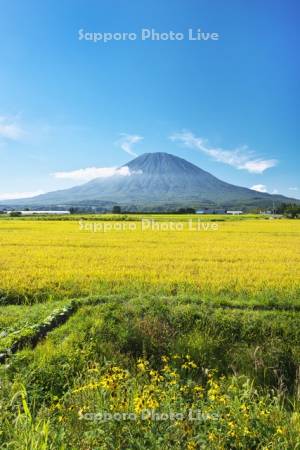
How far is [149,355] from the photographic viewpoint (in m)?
6.74

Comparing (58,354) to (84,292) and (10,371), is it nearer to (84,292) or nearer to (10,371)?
(10,371)

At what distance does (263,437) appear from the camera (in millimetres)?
3576

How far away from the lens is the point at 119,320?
7805mm

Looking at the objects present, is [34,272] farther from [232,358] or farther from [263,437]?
[263,437]

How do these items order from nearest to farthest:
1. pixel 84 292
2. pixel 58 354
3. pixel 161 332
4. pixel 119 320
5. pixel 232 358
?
pixel 58 354 → pixel 232 358 → pixel 161 332 → pixel 119 320 → pixel 84 292

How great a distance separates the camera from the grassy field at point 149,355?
364 centimetres

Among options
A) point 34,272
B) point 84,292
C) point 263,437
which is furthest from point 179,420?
point 34,272

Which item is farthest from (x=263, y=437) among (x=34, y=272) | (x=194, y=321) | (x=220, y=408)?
(x=34, y=272)

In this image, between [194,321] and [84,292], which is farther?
[84,292]

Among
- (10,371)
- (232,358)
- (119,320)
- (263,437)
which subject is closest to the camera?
(263,437)

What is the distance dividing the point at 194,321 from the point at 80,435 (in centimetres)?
447

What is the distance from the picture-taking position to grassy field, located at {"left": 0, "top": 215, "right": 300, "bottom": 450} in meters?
3.64

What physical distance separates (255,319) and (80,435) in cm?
525

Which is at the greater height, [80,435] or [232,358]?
[80,435]
